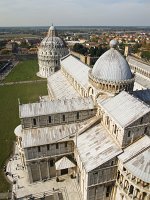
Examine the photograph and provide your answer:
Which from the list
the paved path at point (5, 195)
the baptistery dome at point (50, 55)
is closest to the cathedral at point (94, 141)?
the paved path at point (5, 195)

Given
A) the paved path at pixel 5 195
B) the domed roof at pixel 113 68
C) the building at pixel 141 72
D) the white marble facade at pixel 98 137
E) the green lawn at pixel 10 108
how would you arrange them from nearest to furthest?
the white marble facade at pixel 98 137, the paved path at pixel 5 195, the domed roof at pixel 113 68, the green lawn at pixel 10 108, the building at pixel 141 72

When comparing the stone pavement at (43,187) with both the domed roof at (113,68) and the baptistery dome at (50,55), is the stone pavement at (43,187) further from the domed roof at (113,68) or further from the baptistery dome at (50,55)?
the baptistery dome at (50,55)

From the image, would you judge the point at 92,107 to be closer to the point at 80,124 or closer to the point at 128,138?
the point at 80,124

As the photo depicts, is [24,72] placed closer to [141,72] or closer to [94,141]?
[141,72]

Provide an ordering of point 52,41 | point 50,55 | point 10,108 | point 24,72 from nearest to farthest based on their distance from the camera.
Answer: point 10,108
point 50,55
point 52,41
point 24,72

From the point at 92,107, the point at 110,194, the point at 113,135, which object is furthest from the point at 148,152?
the point at 92,107

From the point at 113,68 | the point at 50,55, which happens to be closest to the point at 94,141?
the point at 113,68
